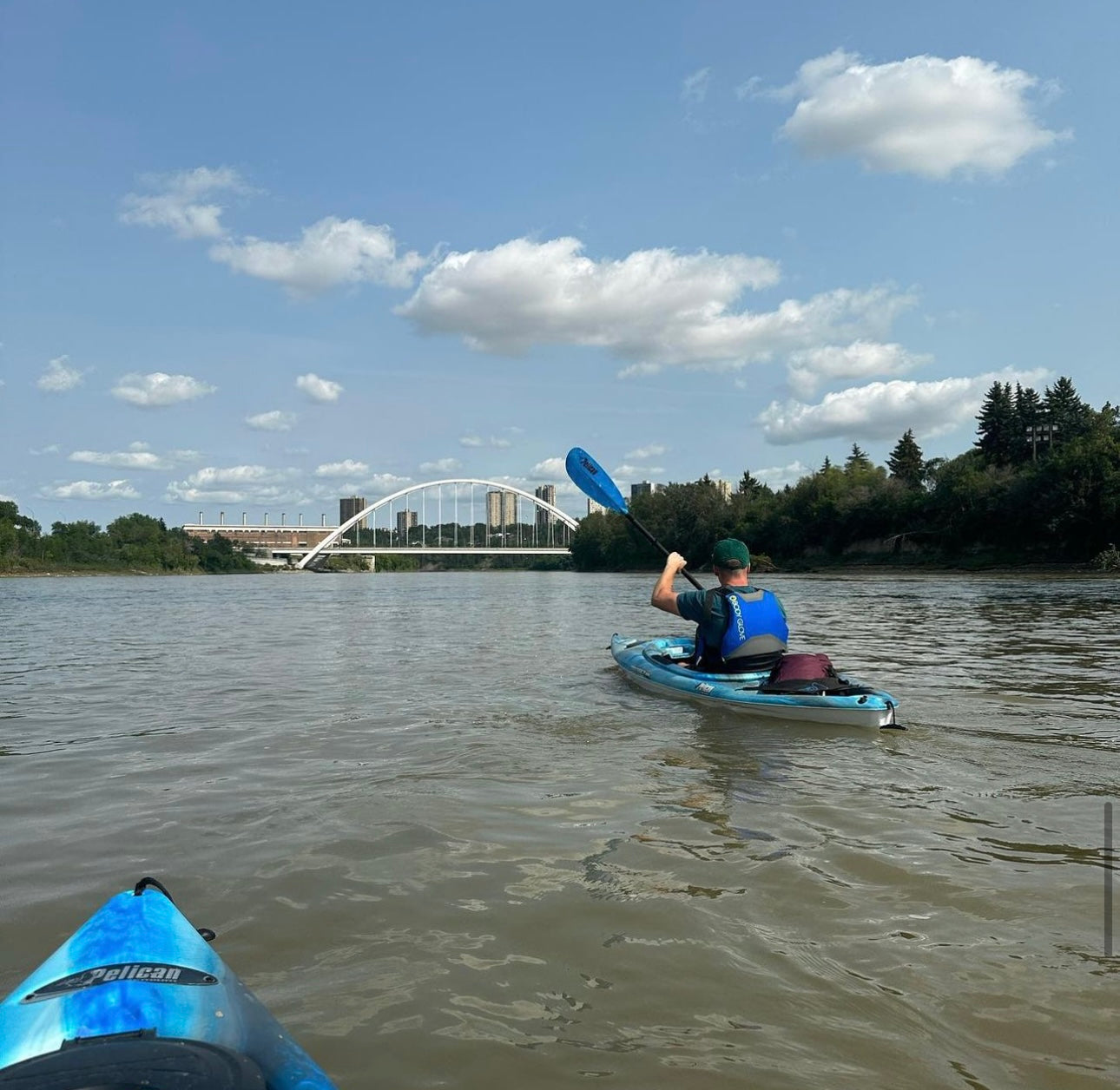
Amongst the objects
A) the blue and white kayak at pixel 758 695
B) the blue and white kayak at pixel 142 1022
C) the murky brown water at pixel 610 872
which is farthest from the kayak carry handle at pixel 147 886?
the blue and white kayak at pixel 758 695

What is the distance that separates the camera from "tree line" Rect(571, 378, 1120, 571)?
4609 cm

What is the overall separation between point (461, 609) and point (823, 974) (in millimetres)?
24283

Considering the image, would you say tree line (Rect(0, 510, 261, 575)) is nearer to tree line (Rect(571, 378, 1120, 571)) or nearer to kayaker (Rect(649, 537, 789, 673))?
tree line (Rect(571, 378, 1120, 571))

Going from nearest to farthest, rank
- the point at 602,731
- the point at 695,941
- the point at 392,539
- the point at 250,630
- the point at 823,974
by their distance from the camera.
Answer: the point at 823,974
the point at 695,941
the point at 602,731
the point at 250,630
the point at 392,539

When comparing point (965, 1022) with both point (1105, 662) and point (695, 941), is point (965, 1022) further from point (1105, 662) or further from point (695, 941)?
point (1105, 662)

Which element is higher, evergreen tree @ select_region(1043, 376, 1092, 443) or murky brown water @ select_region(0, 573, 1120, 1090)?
evergreen tree @ select_region(1043, 376, 1092, 443)

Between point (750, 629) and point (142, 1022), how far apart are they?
633 centimetres

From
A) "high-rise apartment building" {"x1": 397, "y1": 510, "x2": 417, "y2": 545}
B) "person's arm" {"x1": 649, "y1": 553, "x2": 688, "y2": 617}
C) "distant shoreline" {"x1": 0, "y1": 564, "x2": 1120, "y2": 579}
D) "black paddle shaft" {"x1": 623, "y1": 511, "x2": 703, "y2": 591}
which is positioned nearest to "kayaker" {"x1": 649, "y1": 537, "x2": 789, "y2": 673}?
"person's arm" {"x1": 649, "y1": 553, "x2": 688, "y2": 617}

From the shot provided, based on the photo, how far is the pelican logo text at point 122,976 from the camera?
2064 millimetres

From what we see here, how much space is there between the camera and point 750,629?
774 centimetres

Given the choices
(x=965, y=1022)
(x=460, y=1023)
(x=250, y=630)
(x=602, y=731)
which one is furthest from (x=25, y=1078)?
(x=250, y=630)

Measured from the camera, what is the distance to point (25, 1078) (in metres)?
1.75

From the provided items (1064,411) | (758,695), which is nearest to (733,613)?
(758,695)

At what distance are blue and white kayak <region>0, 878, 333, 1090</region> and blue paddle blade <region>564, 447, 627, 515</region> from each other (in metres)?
9.75
